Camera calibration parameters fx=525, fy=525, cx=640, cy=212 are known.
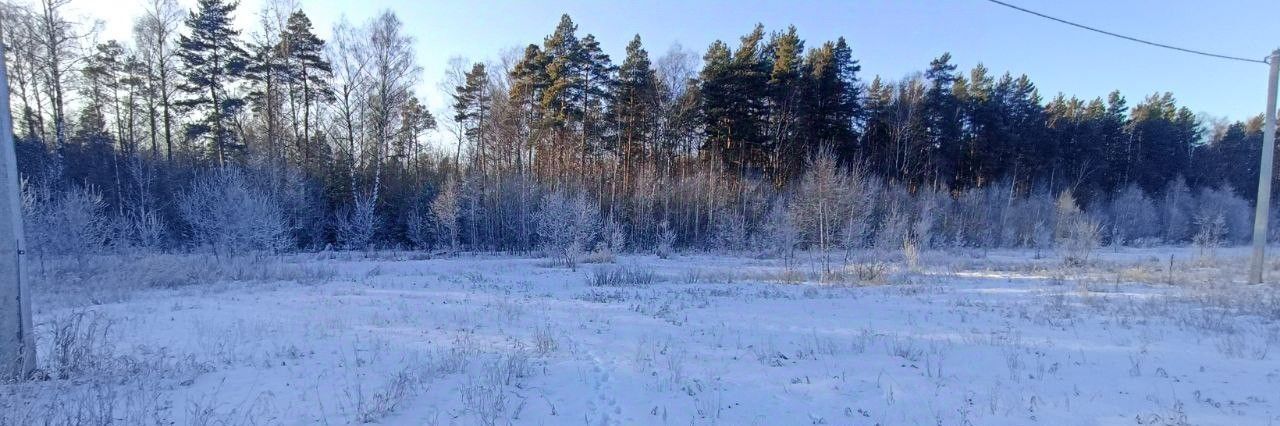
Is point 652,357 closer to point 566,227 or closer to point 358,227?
point 566,227

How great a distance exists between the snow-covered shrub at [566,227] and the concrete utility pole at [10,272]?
17666 mm

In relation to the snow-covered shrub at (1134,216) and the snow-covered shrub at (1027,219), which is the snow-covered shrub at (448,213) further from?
the snow-covered shrub at (1134,216)

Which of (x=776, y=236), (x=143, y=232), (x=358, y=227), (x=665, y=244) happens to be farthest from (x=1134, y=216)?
(x=143, y=232)

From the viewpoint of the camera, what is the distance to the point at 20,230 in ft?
17.3

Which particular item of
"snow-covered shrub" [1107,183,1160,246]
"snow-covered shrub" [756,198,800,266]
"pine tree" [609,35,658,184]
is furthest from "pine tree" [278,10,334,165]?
"snow-covered shrub" [1107,183,1160,246]

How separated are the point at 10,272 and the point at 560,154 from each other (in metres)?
32.5

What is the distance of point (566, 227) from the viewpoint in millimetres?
25266

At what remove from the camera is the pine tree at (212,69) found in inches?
1192

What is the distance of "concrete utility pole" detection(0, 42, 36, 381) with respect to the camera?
5031 mm

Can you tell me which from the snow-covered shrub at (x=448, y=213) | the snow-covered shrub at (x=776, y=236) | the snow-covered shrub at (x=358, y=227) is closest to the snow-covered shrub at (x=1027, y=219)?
the snow-covered shrub at (x=776, y=236)

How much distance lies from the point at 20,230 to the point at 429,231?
91.7ft

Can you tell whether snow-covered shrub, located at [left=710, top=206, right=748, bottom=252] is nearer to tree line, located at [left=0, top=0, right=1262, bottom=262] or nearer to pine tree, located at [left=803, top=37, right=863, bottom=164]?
tree line, located at [left=0, top=0, right=1262, bottom=262]

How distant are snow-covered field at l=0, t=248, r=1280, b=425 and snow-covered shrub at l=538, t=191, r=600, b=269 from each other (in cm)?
1065

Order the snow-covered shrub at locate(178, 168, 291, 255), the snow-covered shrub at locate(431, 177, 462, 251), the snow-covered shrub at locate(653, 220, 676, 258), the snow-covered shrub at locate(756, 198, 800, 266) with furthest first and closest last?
the snow-covered shrub at locate(431, 177, 462, 251), the snow-covered shrub at locate(653, 220, 676, 258), the snow-covered shrub at locate(756, 198, 800, 266), the snow-covered shrub at locate(178, 168, 291, 255)
